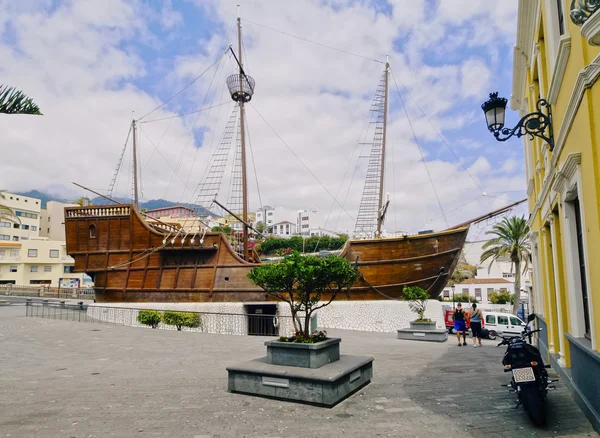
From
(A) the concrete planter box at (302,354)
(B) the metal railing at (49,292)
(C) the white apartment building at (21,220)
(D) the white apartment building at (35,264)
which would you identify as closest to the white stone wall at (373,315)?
(A) the concrete planter box at (302,354)

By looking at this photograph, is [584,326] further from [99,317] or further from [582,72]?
[99,317]

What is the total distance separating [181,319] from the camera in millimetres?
16688

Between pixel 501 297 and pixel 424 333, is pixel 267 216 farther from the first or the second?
pixel 424 333

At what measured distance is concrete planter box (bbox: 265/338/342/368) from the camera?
570cm

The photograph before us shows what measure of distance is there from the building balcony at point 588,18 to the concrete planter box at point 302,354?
15.1 feet

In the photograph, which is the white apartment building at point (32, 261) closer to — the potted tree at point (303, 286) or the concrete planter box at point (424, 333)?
the concrete planter box at point (424, 333)

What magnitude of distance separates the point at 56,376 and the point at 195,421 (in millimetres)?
4098

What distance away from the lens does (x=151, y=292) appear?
19.2 metres

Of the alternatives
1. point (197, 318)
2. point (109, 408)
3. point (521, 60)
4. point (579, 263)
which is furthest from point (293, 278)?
point (197, 318)

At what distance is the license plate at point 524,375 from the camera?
434 centimetres

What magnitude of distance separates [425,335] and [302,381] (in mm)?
9034

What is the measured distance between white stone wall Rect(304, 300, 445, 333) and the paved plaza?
7078mm

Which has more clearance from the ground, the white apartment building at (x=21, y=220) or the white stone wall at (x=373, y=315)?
the white apartment building at (x=21, y=220)

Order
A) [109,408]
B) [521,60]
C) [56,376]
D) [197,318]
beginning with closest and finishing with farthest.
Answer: [109,408]
[56,376]
[521,60]
[197,318]
